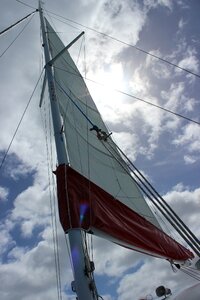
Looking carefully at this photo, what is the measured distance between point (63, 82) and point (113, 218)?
4792 millimetres

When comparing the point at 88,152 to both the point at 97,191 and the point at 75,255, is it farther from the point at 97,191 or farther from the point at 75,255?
the point at 75,255

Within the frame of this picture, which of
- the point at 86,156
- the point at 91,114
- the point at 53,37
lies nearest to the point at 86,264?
the point at 86,156

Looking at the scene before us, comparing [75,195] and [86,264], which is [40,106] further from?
[86,264]

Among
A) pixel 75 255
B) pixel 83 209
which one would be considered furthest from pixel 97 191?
pixel 75 255

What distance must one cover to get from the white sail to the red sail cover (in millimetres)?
545

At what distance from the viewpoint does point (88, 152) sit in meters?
8.52

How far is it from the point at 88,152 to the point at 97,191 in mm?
1646

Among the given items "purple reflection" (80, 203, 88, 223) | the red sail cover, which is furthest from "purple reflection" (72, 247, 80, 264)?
"purple reflection" (80, 203, 88, 223)

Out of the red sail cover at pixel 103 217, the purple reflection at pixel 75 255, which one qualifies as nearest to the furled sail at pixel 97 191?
the red sail cover at pixel 103 217

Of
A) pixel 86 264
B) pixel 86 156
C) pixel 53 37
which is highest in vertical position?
pixel 53 37

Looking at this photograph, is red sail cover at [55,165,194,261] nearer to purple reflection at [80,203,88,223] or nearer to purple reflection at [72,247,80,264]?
purple reflection at [80,203,88,223]

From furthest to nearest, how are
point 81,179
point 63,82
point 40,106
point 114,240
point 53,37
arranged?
1. point 53,37
2. point 40,106
3. point 63,82
4. point 81,179
5. point 114,240

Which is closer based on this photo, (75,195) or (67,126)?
(75,195)

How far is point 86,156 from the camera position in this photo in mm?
8336
